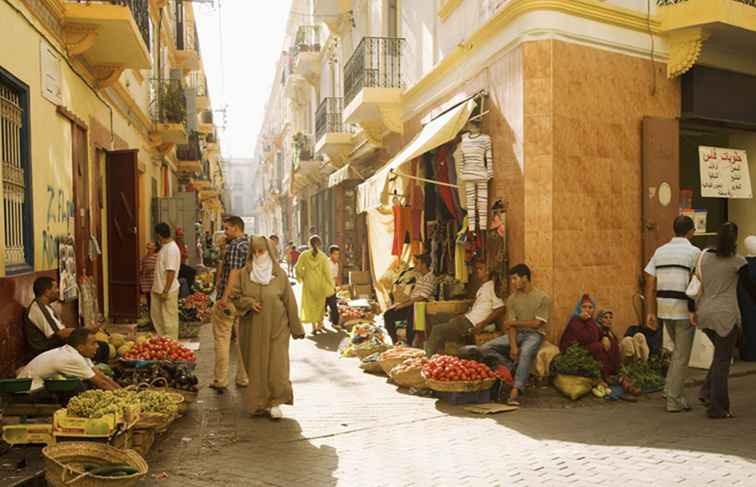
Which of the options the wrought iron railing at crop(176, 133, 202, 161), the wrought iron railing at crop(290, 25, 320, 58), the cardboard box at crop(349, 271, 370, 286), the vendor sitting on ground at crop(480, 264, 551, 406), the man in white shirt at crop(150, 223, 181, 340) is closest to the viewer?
the vendor sitting on ground at crop(480, 264, 551, 406)

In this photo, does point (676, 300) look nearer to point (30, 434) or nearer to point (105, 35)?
point (30, 434)

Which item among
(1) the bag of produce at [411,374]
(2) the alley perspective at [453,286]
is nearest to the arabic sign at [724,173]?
(2) the alley perspective at [453,286]

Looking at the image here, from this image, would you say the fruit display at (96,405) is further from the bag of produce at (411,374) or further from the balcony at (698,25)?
the balcony at (698,25)

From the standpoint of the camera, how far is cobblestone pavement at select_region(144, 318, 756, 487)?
16.2 feet

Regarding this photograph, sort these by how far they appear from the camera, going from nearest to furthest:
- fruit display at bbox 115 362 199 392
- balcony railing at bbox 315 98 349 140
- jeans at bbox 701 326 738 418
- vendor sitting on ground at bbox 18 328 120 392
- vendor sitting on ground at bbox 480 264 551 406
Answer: vendor sitting on ground at bbox 18 328 120 392
jeans at bbox 701 326 738 418
fruit display at bbox 115 362 199 392
vendor sitting on ground at bbox 480 264 551 406
balcony railing at bbox 315 98 349 140

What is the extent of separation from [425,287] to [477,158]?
2238mm

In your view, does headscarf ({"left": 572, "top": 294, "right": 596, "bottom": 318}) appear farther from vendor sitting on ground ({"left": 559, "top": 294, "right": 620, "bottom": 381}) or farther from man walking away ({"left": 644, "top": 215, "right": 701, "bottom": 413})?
man walking away ({"left": 644, "top": 215, "right": 701, "bottom": 413})

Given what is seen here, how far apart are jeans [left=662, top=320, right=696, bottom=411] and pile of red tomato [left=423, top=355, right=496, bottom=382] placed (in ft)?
5.72

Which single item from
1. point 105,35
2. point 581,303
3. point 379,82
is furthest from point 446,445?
point 379,82

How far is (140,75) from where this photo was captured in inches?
595

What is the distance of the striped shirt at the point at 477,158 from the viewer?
8.88 metres

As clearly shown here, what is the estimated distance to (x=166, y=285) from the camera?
953 centimetres

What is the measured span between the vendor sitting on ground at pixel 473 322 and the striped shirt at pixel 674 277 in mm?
2035

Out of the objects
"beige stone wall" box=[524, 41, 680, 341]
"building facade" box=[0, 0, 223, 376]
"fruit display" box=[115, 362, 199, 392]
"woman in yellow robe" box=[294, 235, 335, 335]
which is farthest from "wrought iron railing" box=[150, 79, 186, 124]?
"beige stone wall" box=[524, 41, 680, 341]
